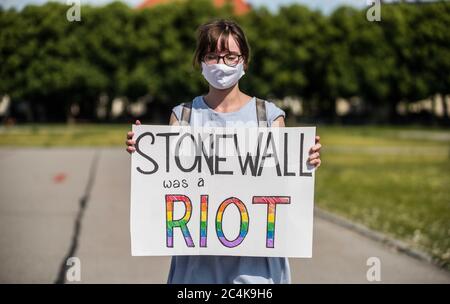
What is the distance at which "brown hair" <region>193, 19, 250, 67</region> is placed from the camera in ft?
11.1

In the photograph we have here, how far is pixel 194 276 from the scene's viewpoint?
3.43 meters

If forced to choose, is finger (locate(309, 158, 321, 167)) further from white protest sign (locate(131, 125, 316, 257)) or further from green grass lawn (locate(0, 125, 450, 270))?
green grass lawn (locate(0, 125, 450, 270))

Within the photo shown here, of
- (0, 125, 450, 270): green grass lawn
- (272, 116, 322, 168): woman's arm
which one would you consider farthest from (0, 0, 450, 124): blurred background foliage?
(272, 116, 322, 168): woman's arm

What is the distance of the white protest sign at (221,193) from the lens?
11.3 ft

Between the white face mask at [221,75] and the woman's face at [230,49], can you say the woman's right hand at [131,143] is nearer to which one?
the white face mask at [221,75]

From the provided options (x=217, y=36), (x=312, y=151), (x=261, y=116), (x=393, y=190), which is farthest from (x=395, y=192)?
(x=217, y=36)

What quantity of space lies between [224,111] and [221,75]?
171 mm

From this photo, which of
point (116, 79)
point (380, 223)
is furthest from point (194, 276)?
point (116, 79)

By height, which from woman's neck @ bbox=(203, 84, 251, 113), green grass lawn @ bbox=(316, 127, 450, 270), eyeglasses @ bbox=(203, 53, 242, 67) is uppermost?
eyeglasses @ bbox=(203, 53, 242, 67)

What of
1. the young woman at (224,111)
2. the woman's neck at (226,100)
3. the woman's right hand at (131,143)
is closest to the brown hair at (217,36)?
the young woman at (224,111)

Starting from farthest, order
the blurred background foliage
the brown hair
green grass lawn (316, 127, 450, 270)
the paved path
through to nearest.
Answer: the blurred background foliage → green grass lawn (316, 127, 450, 270) → the paved path → the brown hair

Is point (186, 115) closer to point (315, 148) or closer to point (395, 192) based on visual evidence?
point (315, 148)

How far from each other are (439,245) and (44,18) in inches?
198
